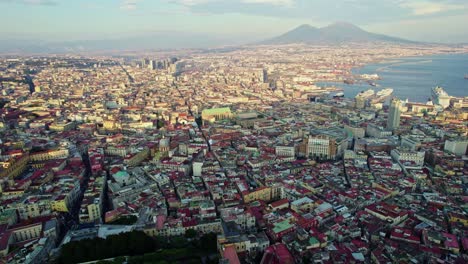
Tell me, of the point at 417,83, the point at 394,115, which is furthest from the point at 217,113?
the point at 417,83

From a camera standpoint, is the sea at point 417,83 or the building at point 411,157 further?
the sea at point 417,83

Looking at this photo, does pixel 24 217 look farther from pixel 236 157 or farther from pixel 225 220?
pixel 236 157

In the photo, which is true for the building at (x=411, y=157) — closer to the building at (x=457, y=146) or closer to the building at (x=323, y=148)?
the building at (x=457, y=146)

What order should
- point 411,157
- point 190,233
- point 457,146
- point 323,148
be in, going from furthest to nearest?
1. point 323,148
2. point 457,146
3. point 411,157
4. point 190,233

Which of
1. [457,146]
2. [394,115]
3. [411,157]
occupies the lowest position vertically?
[411,157]

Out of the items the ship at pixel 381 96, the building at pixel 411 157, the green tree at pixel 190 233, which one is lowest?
the green tree at pixel 190 233

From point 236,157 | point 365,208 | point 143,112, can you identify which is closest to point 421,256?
point 365,208

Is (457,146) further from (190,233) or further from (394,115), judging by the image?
(190,233)

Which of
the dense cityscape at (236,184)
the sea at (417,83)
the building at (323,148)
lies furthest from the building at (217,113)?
the sea at (417,83)
